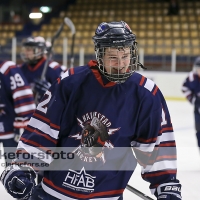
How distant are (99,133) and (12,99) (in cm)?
140

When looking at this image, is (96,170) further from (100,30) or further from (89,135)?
(100,30)

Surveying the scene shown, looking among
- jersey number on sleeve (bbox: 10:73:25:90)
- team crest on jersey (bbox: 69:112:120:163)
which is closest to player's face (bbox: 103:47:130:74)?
team crest on jersey (bbox: 69:112:120:163)

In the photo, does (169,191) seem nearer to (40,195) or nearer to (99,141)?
(99,141)

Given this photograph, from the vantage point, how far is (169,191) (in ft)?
4.77

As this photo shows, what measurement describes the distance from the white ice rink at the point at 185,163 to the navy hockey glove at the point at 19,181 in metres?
1.66

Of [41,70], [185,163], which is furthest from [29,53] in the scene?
[185,163]

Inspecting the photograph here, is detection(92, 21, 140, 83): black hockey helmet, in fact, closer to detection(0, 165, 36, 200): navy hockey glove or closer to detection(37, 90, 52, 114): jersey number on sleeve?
detection(37, 90, 52, 114): jersey number on sleeve

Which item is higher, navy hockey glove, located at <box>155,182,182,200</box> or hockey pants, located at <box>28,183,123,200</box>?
navy hockey glove, located at <box>155,182,182,200</box>

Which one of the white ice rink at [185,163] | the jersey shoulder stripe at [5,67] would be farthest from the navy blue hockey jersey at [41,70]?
the jersey shoulder stripe at [5,67]

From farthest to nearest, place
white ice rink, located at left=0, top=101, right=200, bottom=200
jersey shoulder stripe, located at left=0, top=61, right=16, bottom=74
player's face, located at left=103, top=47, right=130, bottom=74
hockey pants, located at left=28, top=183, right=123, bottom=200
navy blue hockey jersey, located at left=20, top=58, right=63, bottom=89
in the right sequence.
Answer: navy blue hockey jersey, located at left=20, top=58, right=63, bottom=89, white ice rink, located at left=0, top=101, right=200, bottom=200, jersey shoulder stripe, located at left=0, top=61, right=16, bottom=74, hockey pants, located at left=28, top=183, right=123, bottom=200, player's face, located at left=103, top=47, right=130, bottom=74

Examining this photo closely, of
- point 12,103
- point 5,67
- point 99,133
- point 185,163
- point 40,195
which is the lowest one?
point 185,163

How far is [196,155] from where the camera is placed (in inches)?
179

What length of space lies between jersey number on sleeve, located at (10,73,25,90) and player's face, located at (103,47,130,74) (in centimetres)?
135

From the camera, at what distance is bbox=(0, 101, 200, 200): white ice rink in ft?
10.5
